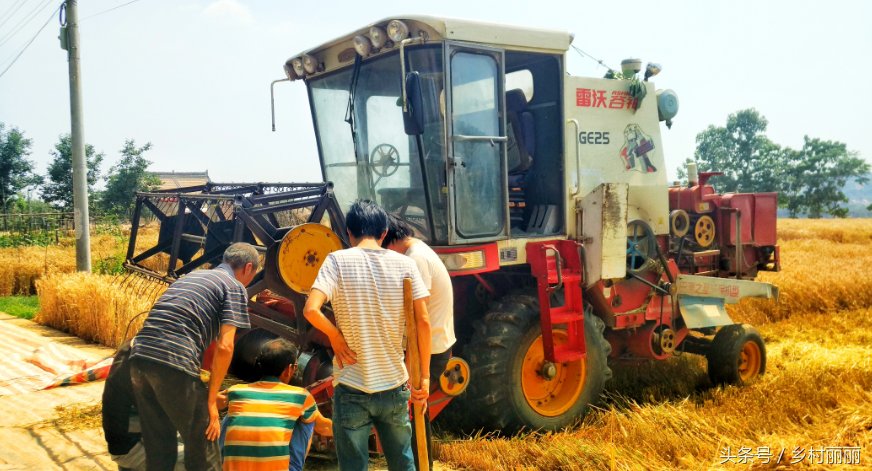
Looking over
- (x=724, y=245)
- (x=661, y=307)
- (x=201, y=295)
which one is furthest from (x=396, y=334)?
(x=724, y=245)

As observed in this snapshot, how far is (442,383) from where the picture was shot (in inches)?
190

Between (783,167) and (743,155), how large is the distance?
2954mm

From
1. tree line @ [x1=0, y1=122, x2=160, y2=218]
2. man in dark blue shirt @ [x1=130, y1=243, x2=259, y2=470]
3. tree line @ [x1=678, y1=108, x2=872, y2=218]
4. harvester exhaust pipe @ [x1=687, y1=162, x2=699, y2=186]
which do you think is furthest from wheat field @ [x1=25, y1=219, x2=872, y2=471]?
tree line @ [x1=678, y1=108, x2=872, y2=218]

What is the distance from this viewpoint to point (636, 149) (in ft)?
21.5

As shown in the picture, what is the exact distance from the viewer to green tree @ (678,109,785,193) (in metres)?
46.9

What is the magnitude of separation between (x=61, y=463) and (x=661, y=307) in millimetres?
4939

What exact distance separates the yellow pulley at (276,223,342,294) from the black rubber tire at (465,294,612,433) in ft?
4.38

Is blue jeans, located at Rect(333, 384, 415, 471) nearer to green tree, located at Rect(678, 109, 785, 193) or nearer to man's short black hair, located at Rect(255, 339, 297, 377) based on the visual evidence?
man's short black hair, located at Rect(255, 339, 297, 377)

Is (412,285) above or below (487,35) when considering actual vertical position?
below

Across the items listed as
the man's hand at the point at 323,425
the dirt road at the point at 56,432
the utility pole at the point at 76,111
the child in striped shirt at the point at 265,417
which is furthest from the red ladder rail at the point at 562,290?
the utility pole at the point at 76,111

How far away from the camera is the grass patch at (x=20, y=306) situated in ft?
38.6

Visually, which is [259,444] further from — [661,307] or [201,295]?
[661,307]

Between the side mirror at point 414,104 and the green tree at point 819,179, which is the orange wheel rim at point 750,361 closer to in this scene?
the side mirror at point 414,104

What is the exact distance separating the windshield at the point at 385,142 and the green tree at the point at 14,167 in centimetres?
3006
